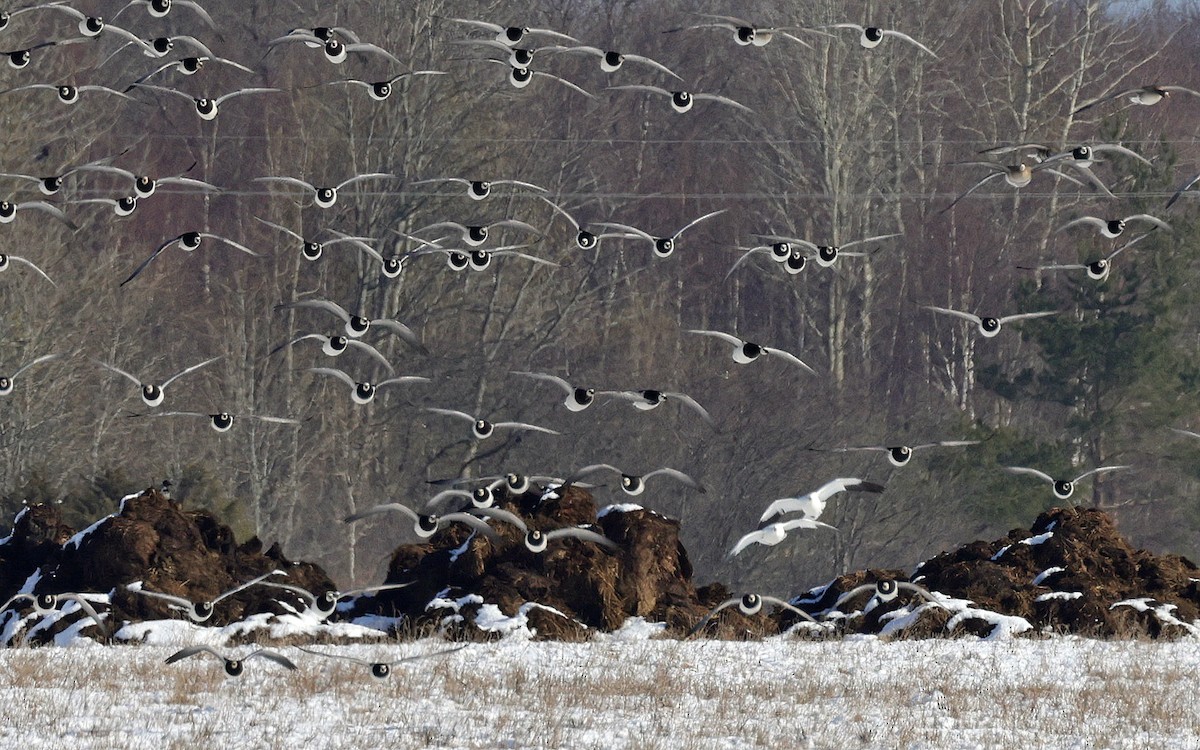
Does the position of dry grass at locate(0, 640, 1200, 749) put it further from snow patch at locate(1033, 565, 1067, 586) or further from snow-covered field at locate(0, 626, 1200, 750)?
snow patch at locate(1033, 565, 1067, 586)

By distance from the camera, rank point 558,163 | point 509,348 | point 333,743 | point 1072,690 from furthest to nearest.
Result: point 558,163 < point 509,348 < point 1072,690 < point 333,743

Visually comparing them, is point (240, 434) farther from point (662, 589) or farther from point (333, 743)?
point (333, 743)

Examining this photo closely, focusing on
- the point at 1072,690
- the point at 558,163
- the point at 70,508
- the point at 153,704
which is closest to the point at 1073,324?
the point at 558,163

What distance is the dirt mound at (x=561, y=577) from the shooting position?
21484 mm

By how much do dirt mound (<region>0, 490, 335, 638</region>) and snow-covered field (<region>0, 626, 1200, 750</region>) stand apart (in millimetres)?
1923

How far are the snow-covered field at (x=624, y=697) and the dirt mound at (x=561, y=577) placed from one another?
139cm

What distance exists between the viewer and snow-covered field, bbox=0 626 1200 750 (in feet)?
47.9

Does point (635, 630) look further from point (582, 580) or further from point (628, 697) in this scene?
point (628, 697)

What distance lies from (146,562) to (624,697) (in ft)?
25.2

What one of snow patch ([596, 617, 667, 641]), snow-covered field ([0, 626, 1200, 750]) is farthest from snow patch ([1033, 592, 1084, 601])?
snow patch ([596, 617, 667, 641])

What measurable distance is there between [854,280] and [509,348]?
11.1 m

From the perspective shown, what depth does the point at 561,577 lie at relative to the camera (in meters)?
22.2

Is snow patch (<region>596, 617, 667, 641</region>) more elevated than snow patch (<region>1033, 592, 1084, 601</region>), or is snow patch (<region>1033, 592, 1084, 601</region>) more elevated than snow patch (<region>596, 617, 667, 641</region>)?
snow patch (<region>1033, 592, 1084, 601</region>)

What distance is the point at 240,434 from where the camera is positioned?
45.9 metres
